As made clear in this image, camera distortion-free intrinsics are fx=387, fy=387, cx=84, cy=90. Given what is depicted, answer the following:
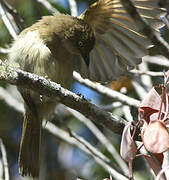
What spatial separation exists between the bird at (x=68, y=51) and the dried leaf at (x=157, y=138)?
210 centimetres

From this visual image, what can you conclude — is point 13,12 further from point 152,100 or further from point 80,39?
point 152,100

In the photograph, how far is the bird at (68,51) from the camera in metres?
3.57

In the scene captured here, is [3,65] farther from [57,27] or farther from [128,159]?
[57,27]

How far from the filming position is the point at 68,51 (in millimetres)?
3930

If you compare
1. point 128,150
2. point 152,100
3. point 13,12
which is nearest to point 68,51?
point 13,12

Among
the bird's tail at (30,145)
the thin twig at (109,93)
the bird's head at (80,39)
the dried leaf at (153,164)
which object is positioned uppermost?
the dried leaf at (153,164)

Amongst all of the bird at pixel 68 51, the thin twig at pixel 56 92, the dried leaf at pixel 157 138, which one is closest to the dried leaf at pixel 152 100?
the dried leaf at pixel 157 138

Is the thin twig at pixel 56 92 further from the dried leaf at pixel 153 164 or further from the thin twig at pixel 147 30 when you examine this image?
the thin twig at pixel 147 30

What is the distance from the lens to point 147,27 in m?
1.40

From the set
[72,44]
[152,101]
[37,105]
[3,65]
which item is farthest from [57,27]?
[152,101]

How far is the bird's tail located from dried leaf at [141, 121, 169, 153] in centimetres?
251

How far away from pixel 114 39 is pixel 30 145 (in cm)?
139

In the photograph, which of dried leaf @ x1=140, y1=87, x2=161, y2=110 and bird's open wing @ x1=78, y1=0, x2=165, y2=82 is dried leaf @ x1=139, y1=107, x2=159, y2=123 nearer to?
dried leaf @ x1=140, y1=87, x2=161, y2=110

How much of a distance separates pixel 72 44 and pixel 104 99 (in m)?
1.28
